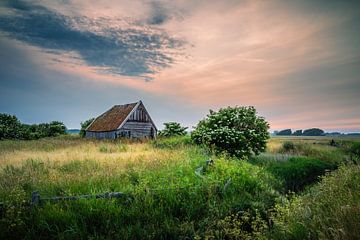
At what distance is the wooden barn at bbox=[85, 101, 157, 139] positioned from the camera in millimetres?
35781

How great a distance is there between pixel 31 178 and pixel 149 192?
197 inches

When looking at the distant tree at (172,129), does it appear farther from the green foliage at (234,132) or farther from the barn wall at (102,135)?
the green foliage at (234,132)

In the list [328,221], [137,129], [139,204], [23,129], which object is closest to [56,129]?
[23,129]

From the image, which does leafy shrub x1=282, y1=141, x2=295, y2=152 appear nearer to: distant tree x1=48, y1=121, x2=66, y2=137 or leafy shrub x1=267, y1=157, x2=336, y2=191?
leafy shrub x1=267, y1=157, x2=336, y2=191

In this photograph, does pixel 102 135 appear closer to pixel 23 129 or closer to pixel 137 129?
pixel 137 129

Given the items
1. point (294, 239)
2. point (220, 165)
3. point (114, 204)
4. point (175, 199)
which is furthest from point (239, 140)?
point (294, 239)

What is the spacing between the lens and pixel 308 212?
5871 millimetres

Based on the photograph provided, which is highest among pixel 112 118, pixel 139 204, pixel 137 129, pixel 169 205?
pixel 112 118

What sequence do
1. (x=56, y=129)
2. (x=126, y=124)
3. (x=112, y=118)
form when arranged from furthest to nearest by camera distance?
(x=56, y=129), (x=112, y=118), (x=126, y=124)

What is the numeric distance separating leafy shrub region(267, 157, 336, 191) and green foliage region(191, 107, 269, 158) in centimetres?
208

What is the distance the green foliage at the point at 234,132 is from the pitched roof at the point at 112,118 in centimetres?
1717

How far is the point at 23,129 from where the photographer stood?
160ft

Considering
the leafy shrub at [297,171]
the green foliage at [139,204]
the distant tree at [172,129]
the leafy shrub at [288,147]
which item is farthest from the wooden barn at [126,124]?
the green foliage at [139,204]

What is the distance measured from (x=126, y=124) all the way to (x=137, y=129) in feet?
6.48
